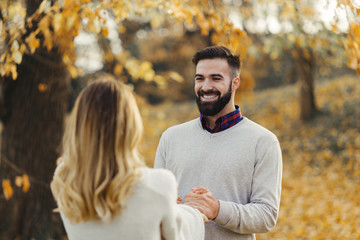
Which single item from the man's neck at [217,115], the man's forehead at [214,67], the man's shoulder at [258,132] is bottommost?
the man's shoulder at [258,132]

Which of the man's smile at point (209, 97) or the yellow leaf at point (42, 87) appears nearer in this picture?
the man's smile at point (209, 97)

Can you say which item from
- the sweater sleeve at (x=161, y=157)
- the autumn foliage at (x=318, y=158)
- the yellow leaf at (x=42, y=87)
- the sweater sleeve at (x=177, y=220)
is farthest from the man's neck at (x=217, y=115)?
the autumn foliage at (x=318, y=158)

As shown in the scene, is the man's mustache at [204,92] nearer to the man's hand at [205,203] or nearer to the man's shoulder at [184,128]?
the man's shoulder at [184,128]

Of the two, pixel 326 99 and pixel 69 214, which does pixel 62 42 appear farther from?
pixel 326 99

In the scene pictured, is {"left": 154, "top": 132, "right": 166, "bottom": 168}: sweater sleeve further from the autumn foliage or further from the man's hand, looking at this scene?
the autumn foliage

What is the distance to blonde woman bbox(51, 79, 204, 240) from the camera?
59.7 inches

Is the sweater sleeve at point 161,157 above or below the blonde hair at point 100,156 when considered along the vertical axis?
below

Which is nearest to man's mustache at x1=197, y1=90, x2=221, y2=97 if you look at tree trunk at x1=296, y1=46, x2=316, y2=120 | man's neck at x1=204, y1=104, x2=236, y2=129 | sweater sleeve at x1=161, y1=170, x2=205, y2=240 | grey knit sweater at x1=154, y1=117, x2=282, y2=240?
man's neck at x1=204, y1=104, x2=236, y2=129

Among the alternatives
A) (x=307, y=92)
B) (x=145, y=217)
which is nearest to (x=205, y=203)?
(x=145, y=217)

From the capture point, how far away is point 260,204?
6.98 feet

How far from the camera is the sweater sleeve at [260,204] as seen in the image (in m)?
2.06

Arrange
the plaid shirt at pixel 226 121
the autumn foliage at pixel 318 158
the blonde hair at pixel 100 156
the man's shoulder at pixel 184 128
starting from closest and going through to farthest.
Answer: the blonde hair at pixel 100 156
the plaid shirt at pixel 226 121
the man's shoulder at pixel 184 128
the autumn foliage at pixel 318 158

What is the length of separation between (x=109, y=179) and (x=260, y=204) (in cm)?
102

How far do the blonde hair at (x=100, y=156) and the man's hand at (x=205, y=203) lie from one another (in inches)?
20.2
